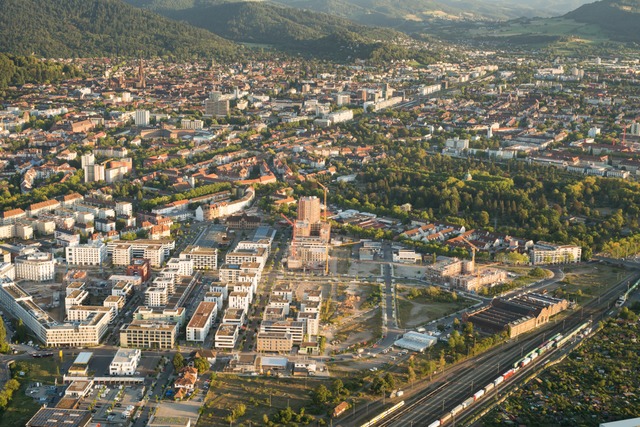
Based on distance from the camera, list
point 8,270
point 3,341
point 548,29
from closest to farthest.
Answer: point 3,341 → point 8,270 → point 548,29

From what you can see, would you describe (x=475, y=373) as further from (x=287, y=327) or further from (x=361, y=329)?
(x=287, y=327)

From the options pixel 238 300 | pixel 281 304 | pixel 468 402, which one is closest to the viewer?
pixel 468 402

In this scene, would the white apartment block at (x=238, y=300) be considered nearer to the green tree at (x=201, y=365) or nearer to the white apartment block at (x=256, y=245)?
the green tree at (x=201, y=365)

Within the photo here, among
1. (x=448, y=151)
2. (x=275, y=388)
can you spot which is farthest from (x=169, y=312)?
(x=448, y=151)

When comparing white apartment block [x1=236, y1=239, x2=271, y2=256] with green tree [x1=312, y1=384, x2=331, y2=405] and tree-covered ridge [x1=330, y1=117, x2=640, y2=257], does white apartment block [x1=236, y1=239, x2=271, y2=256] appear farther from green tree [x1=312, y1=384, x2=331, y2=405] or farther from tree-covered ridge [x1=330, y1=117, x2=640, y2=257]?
green tree [x1=312, y1=384, x2=331, y2=405]

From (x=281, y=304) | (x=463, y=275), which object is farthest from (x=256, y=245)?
(x=463, y=275)

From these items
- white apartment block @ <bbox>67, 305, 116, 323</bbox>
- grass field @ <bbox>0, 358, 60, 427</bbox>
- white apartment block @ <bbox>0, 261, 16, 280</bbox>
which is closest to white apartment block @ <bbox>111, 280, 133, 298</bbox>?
white apartment block @ <bbox>67, 305, 116, 323</bbox>
